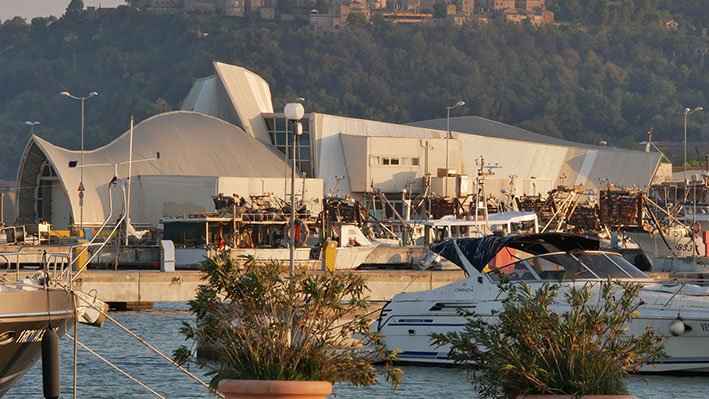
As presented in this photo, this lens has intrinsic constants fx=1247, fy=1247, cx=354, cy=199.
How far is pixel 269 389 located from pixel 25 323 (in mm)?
5526

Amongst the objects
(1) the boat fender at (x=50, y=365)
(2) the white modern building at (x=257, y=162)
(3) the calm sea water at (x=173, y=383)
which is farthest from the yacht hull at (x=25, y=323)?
(2) the white modern building at (x=257, y=162)

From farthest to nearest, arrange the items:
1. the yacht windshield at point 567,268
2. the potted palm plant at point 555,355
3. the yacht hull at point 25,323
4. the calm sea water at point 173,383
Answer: the yacht windshield at point 567,268 < the calm sea water at point 173,383 < the yacht hull at point 25,323 < the potted palm plant at point 555,355

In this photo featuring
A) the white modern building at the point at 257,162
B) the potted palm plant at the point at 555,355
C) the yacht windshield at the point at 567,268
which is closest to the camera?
the potted palm plant at the point at 555,355

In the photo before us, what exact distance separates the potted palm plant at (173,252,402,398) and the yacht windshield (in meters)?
10.4

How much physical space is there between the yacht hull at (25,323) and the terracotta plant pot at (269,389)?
16.1 feet

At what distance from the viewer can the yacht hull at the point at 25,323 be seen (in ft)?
53.2

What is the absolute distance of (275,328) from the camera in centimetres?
1294

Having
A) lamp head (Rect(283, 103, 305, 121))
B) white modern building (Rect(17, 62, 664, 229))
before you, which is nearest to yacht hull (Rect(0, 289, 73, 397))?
lamp head (Rect(283, 103, 305, 121))

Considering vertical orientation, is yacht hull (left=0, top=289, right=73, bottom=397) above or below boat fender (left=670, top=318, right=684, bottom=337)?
above

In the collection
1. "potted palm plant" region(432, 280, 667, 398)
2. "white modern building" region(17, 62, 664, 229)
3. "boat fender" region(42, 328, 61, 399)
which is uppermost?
"white modern building" region(17, 62, 664, 229)

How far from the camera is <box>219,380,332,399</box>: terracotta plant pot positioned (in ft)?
40.5

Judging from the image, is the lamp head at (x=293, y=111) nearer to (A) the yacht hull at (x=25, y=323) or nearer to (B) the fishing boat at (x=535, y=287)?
(A) the yacht hull at (x=25, y=323)

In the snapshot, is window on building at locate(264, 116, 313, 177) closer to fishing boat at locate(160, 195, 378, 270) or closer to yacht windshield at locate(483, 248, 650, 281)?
fishing boat at locate(160, 195, 378, 270)

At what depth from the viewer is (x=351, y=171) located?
263 ft
